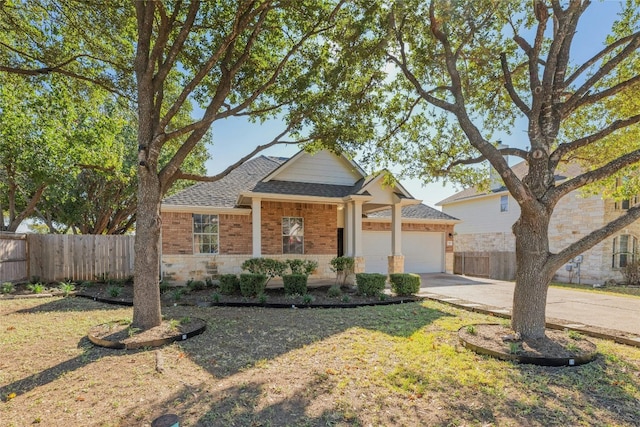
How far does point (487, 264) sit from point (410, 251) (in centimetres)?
413

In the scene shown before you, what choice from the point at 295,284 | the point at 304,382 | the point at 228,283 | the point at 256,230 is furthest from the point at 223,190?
the point at 304,382

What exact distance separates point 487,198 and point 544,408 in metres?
19.2

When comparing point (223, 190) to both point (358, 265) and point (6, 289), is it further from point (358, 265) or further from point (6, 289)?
point (6, 289)

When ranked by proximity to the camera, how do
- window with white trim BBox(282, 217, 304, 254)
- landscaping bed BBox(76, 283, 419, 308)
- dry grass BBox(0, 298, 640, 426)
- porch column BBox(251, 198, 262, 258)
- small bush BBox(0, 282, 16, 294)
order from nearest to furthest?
dry grass BBox(0, 298, 640, 426) < landscaping bed BBox(76, 283, 419, 308) < small bush BBox(0, 282, 16, 294) < porch column BBox(251, 198, 262, 258) < window with white trim BBox(282, 217, 304, 254)

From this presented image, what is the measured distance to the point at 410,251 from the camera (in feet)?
56.7

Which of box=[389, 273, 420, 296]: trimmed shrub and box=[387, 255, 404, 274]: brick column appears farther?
box=[387, 255, 404, 274]: brick column

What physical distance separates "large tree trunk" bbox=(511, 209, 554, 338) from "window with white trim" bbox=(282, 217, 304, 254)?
900 cm

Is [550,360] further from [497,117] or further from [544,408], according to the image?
[497,117]

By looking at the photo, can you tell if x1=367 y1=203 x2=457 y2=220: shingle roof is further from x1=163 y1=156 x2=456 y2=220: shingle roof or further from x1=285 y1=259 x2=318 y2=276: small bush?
x1=285 y1=259 x2=318 y2=276: small bush

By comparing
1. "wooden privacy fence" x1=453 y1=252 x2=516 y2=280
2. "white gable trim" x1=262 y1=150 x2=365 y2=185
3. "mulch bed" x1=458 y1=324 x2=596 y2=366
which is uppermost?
"white gable trim" x1=262 y1=150 x2=365 y2=185

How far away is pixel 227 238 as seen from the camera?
1290 centimetres

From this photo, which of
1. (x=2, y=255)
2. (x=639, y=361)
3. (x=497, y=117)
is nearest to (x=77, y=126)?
(x=2, y=255)

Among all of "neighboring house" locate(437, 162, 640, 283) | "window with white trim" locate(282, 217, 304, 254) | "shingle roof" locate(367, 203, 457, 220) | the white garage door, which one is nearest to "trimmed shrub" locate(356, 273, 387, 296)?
"window with white trim" locate(282, 217, 304, 254)

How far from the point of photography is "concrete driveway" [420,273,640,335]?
24.7 feet
